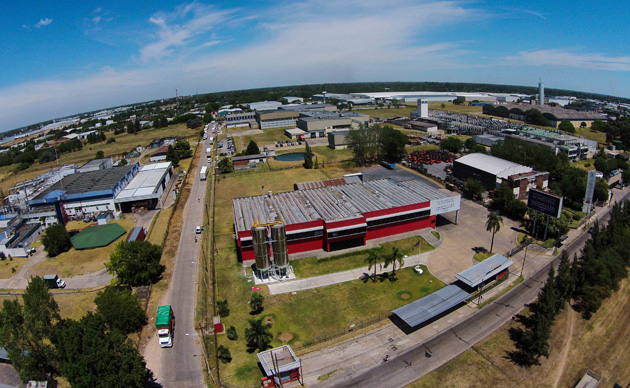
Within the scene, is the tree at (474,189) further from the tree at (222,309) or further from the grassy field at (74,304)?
the grassy field at (74,304)

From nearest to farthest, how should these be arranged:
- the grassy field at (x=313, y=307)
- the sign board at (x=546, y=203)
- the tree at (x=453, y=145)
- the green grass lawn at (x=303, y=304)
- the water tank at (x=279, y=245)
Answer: the green grass lawn at (x=303, y=304), the grassy field at (x=313, y=307), the water tank at (x=279, y=245), the sign board at (x=546, y=203), the tree at (x=453, y=145)

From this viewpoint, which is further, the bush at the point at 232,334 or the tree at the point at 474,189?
the tree at the point at 474,189

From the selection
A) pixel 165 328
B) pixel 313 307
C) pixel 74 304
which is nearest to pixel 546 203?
pixel 313 307

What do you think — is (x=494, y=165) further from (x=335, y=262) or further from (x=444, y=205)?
(x=335, y=262)

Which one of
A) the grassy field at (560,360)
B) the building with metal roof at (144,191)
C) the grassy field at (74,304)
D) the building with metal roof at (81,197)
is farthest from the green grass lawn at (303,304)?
the building with metal roof at (81,197)

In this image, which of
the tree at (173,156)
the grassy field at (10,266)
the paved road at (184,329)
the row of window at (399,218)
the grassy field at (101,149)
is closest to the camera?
the paved road at (184,329)

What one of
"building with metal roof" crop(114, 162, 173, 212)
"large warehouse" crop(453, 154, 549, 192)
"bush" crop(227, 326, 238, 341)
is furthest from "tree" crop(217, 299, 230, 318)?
"large warehouse" crop(453, 154, 549, 192)

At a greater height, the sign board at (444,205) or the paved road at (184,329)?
the sign board at (444,205)

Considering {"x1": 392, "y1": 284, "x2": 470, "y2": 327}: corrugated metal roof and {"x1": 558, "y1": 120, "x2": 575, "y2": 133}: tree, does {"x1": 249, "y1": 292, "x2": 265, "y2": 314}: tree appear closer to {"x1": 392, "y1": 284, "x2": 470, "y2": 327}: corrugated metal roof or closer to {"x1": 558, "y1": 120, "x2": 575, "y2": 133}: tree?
{"x1": 392, "y1": 284, "x2": 470, "y2": 327}: corrugated metal roof
